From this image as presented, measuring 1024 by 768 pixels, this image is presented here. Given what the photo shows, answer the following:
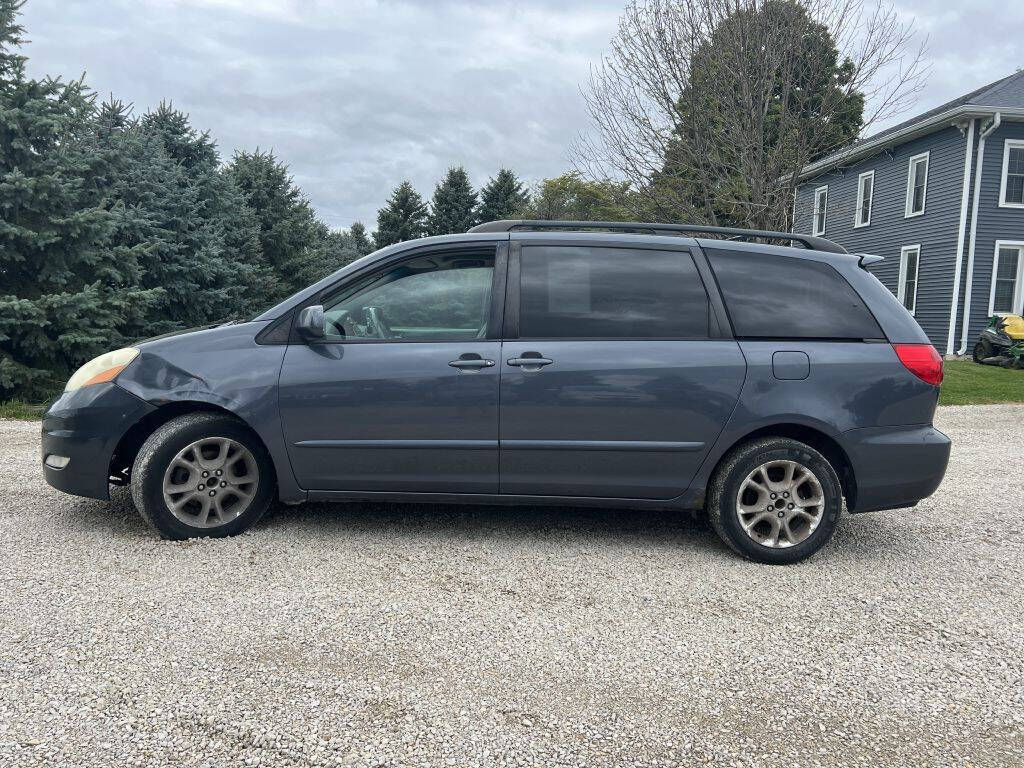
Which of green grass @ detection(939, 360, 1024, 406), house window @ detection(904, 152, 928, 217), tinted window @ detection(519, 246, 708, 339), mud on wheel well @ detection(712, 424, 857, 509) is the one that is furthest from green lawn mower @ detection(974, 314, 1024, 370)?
tinted window @ detection(519, 246, 708, 339)

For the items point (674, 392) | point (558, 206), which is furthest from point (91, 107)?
point (558, 206)

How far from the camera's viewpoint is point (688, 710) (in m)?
2.41

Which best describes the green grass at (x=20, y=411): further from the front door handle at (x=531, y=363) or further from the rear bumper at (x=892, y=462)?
the rear bumper at (x=892, y=462)

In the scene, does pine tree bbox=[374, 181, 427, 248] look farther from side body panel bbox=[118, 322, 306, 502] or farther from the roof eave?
side body panel bbox=[118, 322, 306, 502]

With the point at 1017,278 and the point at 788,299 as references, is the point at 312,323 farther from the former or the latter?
the point at 1017,278

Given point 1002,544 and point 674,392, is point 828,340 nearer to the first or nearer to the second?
point 674,392

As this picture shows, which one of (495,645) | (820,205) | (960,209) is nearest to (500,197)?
(820,205)

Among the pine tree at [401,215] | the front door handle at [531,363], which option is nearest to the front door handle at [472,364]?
the front door handle at [531,363]

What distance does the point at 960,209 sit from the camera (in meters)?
17.3

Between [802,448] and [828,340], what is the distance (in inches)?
24.1

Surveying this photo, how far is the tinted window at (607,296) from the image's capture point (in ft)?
12.6

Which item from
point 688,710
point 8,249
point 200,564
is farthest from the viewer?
point 8,249

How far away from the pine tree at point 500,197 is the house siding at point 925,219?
26.9 m

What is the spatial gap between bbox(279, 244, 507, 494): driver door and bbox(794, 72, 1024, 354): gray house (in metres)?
14.5
